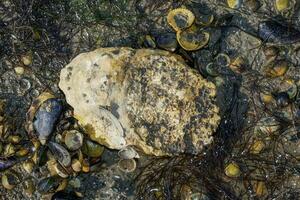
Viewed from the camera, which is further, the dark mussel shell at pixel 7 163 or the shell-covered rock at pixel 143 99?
the dark mussel shell at pixel 7 163

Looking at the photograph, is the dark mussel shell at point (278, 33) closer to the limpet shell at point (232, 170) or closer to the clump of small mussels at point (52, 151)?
the limpet shell at point (232, 170)

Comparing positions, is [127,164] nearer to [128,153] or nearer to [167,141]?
[128,153]

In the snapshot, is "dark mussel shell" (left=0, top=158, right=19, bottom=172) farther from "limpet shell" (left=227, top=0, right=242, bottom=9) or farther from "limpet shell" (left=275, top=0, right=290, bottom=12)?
"limpet shell" (left=275, top=0, right=290, bottom=12)

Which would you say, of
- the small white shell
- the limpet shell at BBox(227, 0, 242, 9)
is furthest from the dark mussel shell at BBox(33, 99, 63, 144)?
the limpet shell at BBox(227, 0, 242, 9)

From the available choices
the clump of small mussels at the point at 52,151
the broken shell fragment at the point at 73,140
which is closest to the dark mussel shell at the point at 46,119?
the clump of small mussels at the point at 52,151

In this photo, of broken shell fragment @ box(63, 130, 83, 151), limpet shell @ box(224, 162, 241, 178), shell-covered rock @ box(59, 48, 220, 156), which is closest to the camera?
shell-covered rock @ box(59, 48, 220, 156)

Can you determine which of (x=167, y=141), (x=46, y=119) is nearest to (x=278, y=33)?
(x=167, y=141)

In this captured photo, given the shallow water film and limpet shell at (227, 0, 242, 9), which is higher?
limpet shell at (227, 0, 242, 9)
